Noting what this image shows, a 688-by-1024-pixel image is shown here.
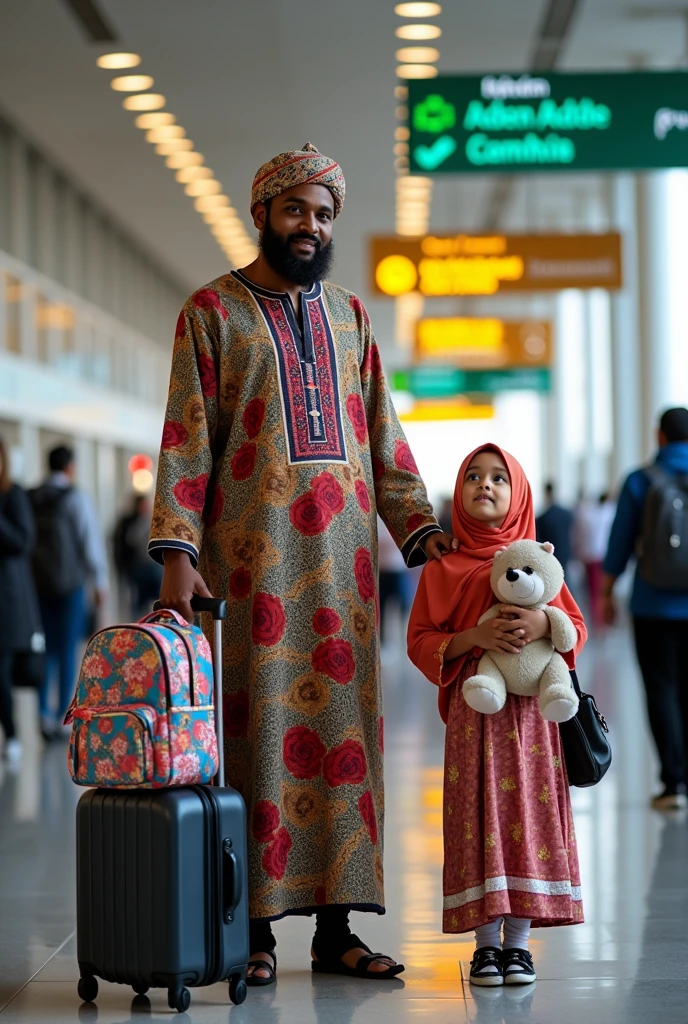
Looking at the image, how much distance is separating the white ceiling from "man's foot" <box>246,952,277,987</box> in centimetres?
797

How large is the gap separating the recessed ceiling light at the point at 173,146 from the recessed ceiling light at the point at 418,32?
3.61 meters

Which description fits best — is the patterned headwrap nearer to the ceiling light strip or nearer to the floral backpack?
the floral backpack

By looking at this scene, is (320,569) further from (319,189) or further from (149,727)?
(319,189)

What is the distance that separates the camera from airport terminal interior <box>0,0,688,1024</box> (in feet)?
12.6

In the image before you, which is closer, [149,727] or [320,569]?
[149,727]

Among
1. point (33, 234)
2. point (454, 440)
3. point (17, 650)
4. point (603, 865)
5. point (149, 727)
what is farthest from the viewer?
point (454, 440)

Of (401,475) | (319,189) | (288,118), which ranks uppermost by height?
(288,118)

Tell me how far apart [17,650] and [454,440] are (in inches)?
1582

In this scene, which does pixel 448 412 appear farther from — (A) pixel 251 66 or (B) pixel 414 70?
(A) pixel 251 66

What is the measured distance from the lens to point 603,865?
17.4ft

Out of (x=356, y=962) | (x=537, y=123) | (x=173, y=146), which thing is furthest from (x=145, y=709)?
(x=173, y=146)

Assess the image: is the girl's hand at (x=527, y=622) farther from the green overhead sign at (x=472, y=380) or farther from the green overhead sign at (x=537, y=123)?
the green overhead sign at (x=472, y=380)

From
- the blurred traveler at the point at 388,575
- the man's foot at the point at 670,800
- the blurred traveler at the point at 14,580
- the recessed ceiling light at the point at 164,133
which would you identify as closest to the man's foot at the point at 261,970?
the man's foot at the point at 670,800

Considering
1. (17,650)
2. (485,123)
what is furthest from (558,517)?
(17,650)
